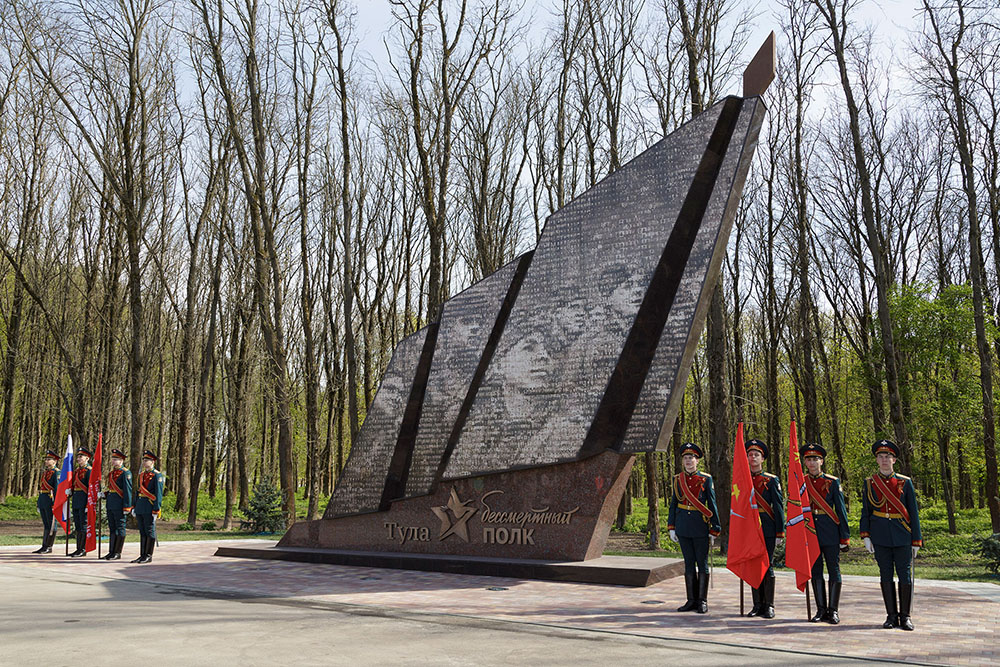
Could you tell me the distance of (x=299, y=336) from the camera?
29328 mm

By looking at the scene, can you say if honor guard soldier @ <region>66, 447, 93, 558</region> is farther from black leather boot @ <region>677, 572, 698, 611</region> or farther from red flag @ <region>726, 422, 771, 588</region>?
red flag @ <region>726, 422, 771, 588</region>

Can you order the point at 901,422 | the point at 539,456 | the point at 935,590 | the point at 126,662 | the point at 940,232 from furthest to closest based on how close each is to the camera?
the point at 940,232, the point at 901,422, the point at 539,456, the point at 935,590, the point at 126,662

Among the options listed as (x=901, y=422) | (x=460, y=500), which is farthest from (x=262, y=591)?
(x=901, y=422)

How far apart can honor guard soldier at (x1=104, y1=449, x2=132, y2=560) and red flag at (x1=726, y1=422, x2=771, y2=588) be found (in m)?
8.04

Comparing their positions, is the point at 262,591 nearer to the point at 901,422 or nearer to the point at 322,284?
the point at 901,422

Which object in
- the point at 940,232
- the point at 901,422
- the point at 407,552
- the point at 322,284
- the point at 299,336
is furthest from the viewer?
the point at 299,336

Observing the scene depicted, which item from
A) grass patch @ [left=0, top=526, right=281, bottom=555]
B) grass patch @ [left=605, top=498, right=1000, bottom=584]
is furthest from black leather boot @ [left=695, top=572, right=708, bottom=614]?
grass patch @ [left=0, top=526, right=281, bottom=555]

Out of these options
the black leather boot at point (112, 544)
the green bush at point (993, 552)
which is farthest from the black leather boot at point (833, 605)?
the black leather boot at point (112, 544)

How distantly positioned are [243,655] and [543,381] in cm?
495

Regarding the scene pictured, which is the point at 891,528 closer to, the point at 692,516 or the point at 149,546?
the point at 692,516

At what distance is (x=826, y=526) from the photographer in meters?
6.46

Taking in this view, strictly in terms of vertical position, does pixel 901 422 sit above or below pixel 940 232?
below

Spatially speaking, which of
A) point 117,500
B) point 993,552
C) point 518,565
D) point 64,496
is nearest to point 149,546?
point 117,500

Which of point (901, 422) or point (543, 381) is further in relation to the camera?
point (901, 422)
